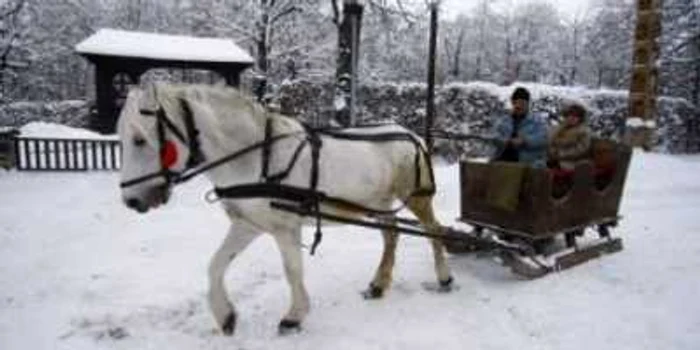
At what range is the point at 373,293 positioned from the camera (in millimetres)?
5402

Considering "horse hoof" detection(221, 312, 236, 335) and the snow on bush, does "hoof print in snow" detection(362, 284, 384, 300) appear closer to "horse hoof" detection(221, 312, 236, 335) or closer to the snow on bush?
"horse hoof" detection(221, 312, 236, 335)

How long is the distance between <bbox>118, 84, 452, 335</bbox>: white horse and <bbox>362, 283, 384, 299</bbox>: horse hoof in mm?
772

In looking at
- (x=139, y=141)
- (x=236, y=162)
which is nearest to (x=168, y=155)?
(x=139, y=141)

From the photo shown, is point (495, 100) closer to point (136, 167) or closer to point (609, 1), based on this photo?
point (136, 167)

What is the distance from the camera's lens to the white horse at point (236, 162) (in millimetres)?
3836

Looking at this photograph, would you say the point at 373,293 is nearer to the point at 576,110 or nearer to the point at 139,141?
the point at 139,141

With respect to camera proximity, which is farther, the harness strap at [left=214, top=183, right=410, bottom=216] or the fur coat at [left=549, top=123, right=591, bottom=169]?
the fur coat at [left=549, top=123, right=591, bottom=169]

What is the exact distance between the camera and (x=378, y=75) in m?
33.4

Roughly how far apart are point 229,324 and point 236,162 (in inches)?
48.9

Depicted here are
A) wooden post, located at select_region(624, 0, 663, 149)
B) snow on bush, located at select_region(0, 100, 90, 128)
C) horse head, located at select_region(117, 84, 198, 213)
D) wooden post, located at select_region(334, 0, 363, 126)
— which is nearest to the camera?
horse head, located at select_region(117, 84, 198, 213)

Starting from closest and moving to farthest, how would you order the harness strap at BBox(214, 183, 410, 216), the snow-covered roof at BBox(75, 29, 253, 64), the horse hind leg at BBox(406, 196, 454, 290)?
the harness strap at BBox(214, 183, 410, 216) → the horse hind leg at BBox(406, 196, 454, 290) → the snow-covered roof at BBox(75, 29, 253, 64)

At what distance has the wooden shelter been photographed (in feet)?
56.7

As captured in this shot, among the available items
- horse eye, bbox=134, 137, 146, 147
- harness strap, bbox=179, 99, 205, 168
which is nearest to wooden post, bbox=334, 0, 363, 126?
harness strap, bbox=179, 99, 205, 168

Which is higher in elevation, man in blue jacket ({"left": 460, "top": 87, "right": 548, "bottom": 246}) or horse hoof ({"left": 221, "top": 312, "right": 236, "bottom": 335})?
man in blue jacket ({"left": 460, "top": 87, "right": 548, "bottom": 246})
